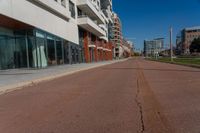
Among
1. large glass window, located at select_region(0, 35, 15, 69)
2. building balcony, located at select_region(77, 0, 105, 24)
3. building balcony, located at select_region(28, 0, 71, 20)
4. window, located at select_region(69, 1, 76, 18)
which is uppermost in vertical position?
building balcony, located at select_region(77, 0, 105, 24)

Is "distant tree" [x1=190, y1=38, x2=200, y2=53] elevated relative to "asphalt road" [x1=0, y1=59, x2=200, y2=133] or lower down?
elevated

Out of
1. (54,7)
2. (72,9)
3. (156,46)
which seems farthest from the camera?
(156,46)

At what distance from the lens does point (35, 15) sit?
982 inches

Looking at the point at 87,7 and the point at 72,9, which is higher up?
the point at 87,7

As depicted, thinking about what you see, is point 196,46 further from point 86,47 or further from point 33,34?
point 33,34

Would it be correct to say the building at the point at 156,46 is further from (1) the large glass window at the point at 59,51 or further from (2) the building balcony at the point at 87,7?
(1) the large glass window at the point at 59,51

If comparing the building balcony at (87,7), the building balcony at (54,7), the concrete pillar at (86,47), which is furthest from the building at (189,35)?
the building balcony at (54,7)

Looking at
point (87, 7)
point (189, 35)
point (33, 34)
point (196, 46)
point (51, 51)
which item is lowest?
point (51, 51)

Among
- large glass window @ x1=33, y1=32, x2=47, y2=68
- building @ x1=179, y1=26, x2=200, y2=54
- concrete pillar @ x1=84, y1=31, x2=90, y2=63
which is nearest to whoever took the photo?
large glass window @ x1=33, y1=32, x2=47, y2=68

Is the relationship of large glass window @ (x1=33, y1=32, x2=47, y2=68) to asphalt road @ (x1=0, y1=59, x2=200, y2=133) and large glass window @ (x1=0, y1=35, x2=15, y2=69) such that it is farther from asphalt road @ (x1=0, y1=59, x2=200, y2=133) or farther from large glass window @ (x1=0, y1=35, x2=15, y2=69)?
asphalt road @ (x1=0, y1=59, x2=200, y2=133)

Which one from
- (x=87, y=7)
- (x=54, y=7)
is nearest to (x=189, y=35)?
(x=87, y=7)

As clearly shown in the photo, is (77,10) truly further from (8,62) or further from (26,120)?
(26,120)

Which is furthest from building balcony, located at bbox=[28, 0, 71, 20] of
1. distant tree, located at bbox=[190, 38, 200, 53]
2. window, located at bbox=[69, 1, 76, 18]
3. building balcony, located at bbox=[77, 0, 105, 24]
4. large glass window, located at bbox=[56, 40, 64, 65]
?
distant tree, located at bbox=[190, 38, 200, 53]

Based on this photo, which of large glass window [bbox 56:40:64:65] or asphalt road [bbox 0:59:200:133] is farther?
large glass window [bbox 56:40:64:65]
